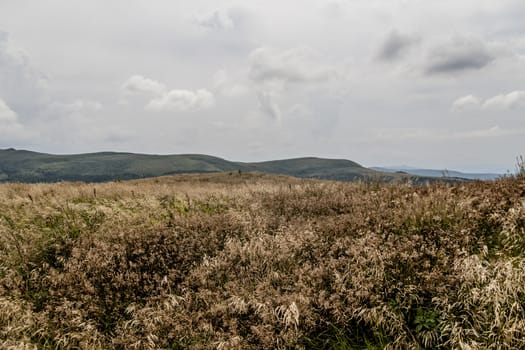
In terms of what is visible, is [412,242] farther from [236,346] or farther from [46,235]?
[46,235]

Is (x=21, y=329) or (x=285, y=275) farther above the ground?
(x=285, y=275)

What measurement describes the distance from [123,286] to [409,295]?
15.1ft

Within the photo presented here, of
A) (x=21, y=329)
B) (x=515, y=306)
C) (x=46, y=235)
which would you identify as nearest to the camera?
(x=515, y=306)

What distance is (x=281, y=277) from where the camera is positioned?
19.0 feet

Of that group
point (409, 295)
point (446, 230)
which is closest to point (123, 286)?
point (409, 295)

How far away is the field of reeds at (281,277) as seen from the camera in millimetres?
4691

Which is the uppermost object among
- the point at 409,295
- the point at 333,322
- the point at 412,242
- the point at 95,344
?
the point at 412,242

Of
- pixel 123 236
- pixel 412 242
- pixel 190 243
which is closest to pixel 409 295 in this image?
pixel 412 242

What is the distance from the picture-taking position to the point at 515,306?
4445mm

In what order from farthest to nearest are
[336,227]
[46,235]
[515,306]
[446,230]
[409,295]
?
[46,235]
[336,227]
[446,230]
[409,295]
[515,306]

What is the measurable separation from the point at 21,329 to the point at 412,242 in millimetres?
6115

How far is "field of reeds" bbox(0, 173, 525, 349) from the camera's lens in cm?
469

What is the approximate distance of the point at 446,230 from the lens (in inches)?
242

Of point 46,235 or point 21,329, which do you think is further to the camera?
point 46,235
